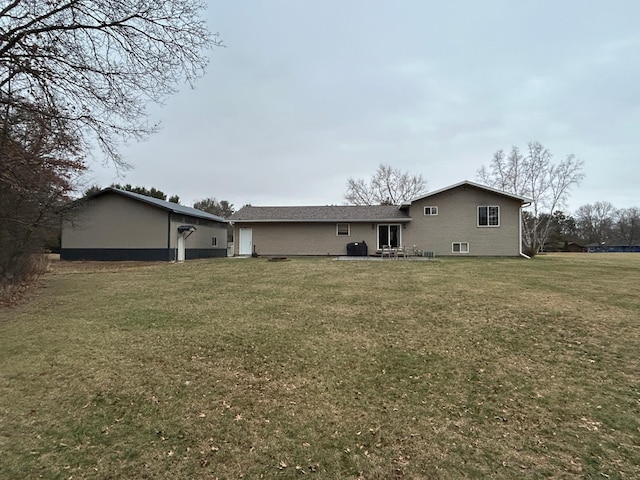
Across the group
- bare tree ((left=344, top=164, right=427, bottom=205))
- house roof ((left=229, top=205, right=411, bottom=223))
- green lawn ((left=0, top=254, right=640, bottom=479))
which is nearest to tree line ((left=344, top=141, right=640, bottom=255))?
bare tree ((left=344, top=164, right=427, bottom=205))

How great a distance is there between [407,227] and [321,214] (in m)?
5.52

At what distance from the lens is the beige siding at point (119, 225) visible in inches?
824

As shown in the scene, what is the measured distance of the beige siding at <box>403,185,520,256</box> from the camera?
67.9ft

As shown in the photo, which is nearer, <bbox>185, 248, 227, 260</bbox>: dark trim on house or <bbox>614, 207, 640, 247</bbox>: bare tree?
<bbox>185, 248, 227, 260</bbox>: dark trim on house

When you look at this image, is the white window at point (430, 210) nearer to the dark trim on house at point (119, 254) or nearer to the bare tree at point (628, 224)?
the dark trim on house at point (119, 254)

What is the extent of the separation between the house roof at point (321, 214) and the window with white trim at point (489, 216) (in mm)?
4149

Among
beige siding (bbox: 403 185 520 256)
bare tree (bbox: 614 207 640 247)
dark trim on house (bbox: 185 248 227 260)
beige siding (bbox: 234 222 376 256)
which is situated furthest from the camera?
bare tree (bbox: 614 207 640 247)

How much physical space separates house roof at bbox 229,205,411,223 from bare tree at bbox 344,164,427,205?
19859 mm

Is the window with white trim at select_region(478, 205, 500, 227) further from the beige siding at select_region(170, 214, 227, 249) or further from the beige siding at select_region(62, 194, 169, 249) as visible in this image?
the beige siding at select_region(62, 194, 169, 249)

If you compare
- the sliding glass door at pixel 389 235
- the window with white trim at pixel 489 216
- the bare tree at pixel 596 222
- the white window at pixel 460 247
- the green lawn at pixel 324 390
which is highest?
the bare tree at pixel 596 222


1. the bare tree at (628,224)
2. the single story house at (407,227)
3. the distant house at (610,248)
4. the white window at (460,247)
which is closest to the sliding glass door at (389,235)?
the single story house at (407,227)

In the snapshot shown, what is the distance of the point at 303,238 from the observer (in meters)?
23.0

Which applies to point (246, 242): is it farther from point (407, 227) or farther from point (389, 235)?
point (407, 227)

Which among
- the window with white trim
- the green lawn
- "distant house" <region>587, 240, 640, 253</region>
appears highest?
the window with white trim
